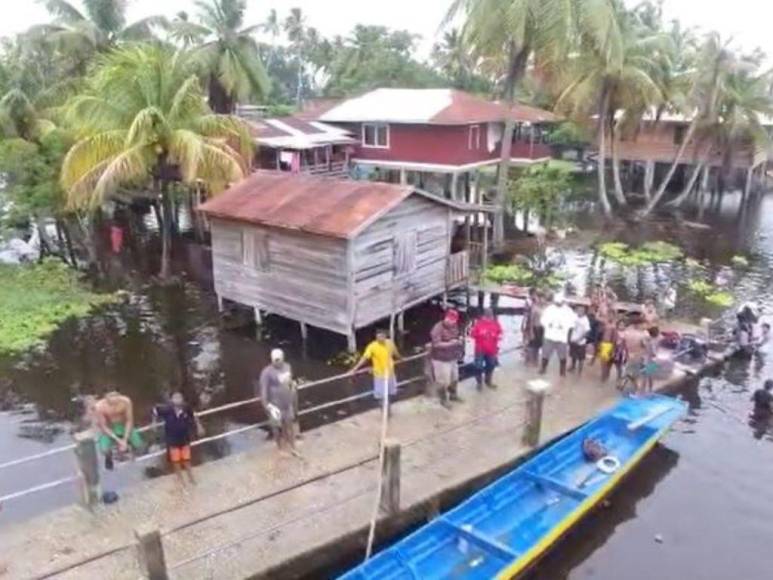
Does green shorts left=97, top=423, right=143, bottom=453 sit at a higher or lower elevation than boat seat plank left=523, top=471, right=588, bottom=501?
higher

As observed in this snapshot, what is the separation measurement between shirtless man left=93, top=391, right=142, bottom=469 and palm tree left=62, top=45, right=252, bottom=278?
11432mm

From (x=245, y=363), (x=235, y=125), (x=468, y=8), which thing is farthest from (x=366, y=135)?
(x=245, y=363)

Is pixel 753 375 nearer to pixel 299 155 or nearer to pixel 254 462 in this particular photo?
pixel 254 462

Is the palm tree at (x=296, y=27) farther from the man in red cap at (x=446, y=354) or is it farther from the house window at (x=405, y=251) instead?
the man in red cap at (x=446, y=354)

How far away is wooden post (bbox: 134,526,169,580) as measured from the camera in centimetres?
822

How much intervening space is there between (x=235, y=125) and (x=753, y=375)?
55.5 ft

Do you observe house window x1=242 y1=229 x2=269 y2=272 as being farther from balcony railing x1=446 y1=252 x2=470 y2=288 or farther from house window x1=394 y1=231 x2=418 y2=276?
balcony railing x1=446 y1=252 x2=470 y2=288

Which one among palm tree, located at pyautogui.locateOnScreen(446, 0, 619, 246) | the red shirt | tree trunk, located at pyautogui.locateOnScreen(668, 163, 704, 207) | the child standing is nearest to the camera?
the child standing

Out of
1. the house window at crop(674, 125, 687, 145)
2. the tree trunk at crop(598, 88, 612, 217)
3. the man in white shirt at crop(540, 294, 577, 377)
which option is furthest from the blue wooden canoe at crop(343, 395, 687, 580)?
the house window at crop(674, 125, 687, 145)

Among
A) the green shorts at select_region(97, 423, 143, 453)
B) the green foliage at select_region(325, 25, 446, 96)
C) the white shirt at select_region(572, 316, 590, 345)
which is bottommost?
the green shorts at select_region(97, 423, 143, 453)

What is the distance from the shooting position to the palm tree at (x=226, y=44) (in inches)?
1208

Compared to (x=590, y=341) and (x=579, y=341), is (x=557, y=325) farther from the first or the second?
(x=590, y=341)

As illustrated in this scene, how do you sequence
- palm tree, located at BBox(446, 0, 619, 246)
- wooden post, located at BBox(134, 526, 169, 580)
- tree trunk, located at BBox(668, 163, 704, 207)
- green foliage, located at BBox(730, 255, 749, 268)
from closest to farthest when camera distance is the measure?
wooden post, located at BBox(134, 526, 169, 580), palm tree, located at BBox(446, 0, 619, 246), green foliage, located at BBox(730, 255, 749, 268), tree trunk, located at BBox(668, 163, 704, 207)

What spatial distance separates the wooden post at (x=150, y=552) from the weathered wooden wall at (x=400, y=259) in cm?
995
